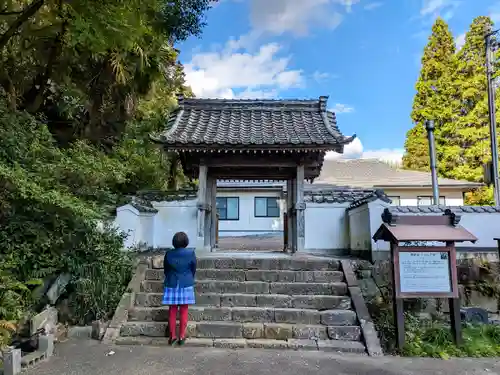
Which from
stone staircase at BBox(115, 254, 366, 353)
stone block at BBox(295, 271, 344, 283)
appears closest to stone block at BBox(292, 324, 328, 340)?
stone staircase at BBox(115, 254, 366, 353)

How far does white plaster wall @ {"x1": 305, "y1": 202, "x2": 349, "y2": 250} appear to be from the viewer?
9289mm

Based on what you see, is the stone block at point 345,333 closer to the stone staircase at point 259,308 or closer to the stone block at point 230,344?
the stone staircase at point 259,308

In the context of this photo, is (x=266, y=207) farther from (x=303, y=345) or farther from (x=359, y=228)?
(x=303, y=345)

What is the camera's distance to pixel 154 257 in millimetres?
6875

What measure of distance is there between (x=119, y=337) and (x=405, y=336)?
4.15 m

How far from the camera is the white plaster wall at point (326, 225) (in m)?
9.29

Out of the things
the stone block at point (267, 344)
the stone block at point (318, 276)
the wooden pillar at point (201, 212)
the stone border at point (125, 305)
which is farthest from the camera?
the wooden pillar at point (201, 212)

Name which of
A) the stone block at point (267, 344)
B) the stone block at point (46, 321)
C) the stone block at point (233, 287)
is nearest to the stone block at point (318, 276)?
the stone block at point (233, 287)

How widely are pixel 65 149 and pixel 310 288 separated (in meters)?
5.32

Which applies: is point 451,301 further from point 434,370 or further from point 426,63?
point 426,63

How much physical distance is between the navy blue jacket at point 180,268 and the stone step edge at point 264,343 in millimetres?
828

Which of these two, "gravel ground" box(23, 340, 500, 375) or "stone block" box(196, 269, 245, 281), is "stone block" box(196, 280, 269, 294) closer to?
"stone block" box(196, 269, 245, 281)

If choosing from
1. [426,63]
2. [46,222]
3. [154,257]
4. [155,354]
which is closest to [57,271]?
[46,222]

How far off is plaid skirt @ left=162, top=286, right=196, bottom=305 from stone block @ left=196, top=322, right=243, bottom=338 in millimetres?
551
